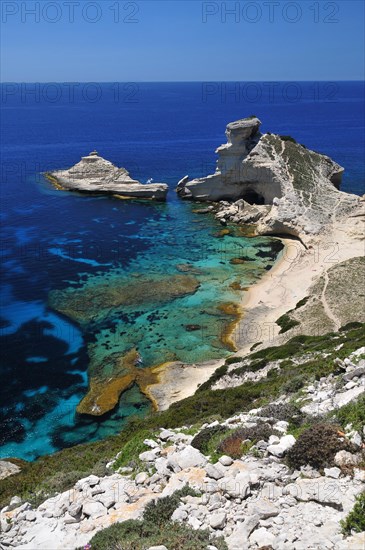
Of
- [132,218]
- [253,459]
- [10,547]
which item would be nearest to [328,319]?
[253,459]

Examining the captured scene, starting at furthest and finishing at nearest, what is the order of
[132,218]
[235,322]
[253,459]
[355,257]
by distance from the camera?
1. [132,218]
2. [355,257]
3. [235,322]
4. [253,459]

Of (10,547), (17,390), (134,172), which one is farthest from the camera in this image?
(134,172)

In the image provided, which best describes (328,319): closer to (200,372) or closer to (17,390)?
(200,372)

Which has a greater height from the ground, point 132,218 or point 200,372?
point 132,218

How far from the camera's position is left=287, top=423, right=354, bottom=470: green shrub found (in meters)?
12.5

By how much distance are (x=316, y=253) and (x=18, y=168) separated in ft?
229

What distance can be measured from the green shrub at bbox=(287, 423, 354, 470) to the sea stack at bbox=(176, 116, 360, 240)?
154ft

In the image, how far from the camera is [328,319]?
125 feet

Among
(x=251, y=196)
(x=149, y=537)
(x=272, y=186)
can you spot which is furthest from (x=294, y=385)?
(x=251, y=196)

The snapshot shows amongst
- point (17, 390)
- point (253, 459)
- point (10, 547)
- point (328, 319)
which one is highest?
point (253, 459)

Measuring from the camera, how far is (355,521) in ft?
33.5

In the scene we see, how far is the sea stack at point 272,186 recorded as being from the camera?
61.6 meters

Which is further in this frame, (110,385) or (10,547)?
(110,385)

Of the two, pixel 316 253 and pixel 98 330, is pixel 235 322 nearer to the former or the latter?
pixel 98 330
